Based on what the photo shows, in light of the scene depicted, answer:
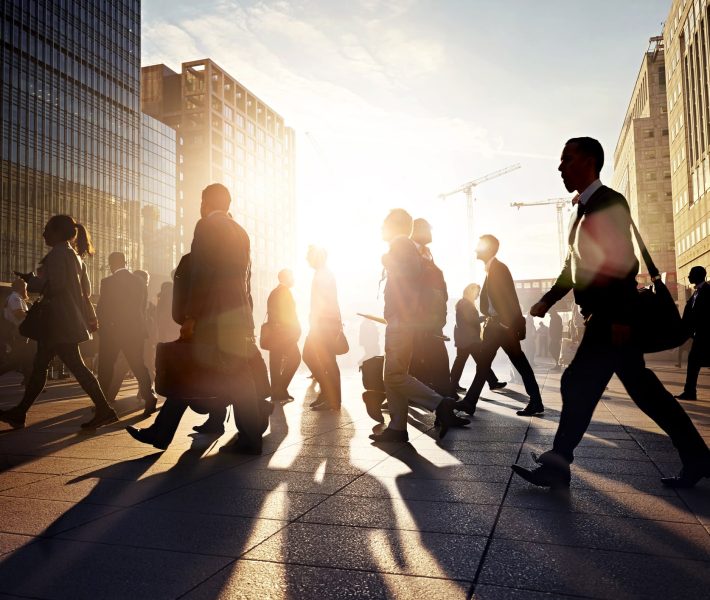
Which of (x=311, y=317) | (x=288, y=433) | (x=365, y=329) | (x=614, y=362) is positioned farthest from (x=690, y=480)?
(x=365, y=329)

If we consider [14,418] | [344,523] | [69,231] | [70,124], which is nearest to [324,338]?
[69,231]

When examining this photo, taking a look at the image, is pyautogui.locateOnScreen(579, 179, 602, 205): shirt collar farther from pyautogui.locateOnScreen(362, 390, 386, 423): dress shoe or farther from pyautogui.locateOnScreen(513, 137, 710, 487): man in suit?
pyautogui.locateOnScreen(362, 390, 386, 423): dress shoe

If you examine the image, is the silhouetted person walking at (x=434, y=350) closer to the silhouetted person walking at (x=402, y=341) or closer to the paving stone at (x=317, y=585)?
the silhouetted person walking at (x=402, y=341)

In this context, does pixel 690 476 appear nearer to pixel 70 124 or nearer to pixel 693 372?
pixel 693 372

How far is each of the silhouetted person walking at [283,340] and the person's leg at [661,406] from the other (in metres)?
5.97

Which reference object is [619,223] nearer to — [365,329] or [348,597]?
[348,597]

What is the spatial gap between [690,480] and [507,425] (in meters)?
2.83

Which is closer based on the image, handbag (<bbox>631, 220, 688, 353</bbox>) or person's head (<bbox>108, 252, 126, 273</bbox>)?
handbag (<bbox>631, 220, 688, 353</bbox>)

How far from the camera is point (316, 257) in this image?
864cm

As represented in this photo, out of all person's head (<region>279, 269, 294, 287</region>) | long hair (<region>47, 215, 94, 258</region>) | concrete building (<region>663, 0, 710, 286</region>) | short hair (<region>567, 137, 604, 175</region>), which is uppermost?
concrete building (<region>663, 0, 710, 286</region>)

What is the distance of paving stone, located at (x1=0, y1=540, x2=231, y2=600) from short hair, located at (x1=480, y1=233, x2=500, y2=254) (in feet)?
18.0

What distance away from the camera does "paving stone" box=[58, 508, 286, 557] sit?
8.45 ft

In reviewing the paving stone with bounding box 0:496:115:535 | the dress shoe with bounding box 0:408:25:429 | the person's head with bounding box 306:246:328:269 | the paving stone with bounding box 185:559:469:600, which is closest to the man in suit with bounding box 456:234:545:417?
the person's head with bounding box 306:246:328:269

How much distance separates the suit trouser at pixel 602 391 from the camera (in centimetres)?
351
